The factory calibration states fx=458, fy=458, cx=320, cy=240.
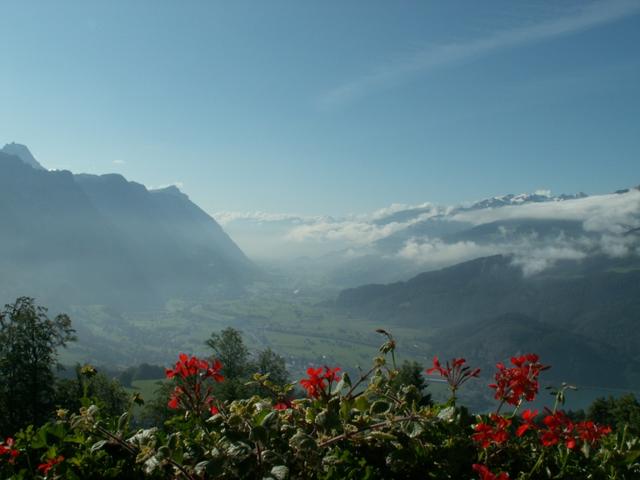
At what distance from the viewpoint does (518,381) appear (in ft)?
10.2

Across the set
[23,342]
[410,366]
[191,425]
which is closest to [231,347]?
[410,366]

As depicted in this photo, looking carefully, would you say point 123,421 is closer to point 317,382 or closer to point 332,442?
point 317,382

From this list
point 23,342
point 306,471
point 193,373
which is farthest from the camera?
point 23,342

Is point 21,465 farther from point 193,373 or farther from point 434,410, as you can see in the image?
point 434,410

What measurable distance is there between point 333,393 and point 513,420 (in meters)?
1.27

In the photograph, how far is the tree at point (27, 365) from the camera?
74.9 feet

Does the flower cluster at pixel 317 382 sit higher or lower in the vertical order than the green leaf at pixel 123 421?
higher

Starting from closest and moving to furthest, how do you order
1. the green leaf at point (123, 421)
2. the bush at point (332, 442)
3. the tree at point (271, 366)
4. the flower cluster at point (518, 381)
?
the bush at point (332, 442) < the green leaf at point (123, 421) < the flower cluster at point (518, 381) < the tree at point (271, 366)

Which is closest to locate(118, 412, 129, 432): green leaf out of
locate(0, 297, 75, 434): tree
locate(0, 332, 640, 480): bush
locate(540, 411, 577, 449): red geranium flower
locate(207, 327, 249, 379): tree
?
locate(0, 332, 640, 480): bush

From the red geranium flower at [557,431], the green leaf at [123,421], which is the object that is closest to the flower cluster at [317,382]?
the green leaf at [123,421]

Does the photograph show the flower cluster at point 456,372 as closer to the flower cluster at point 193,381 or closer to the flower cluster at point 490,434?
the flower cluster at point 490,434

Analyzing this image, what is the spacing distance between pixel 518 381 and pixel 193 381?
2193 mm

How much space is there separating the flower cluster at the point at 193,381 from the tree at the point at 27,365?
23.0 m

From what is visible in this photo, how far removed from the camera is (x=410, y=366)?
38875 mm
